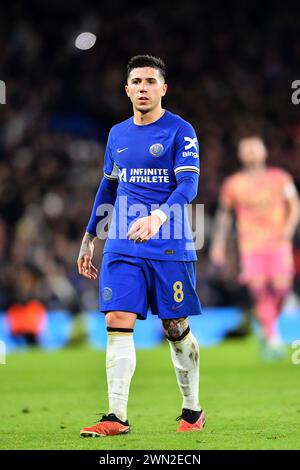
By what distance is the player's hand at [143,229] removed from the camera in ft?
18.3

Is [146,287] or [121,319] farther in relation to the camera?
[146,287]

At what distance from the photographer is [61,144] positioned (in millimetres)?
19484

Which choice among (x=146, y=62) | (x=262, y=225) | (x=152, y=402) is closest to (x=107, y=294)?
(x=146, y=62)

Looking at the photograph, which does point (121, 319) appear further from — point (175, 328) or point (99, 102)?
point (99, 102)

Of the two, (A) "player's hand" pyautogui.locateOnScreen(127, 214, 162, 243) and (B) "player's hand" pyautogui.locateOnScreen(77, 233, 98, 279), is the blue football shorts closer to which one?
(B) "player's hand" pyautogui.locateOnScreen(77, 233, 98, 279)

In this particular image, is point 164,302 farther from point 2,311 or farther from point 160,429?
point 2,311

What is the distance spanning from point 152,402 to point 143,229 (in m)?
2.93

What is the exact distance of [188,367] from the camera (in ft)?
20.4

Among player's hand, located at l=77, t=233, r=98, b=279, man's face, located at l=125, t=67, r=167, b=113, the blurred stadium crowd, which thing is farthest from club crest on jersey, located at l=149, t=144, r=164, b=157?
the blurred stadium crowd

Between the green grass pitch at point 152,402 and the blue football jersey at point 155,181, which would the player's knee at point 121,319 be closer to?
the blue football jersey at point 155,181

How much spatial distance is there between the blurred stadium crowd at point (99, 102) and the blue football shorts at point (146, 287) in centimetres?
966

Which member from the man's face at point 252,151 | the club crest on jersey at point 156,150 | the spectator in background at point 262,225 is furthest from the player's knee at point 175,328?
the man's face at point 252,151
